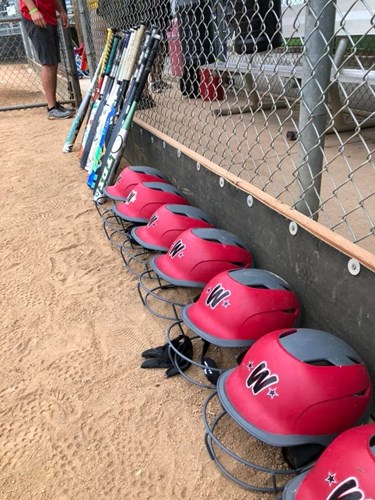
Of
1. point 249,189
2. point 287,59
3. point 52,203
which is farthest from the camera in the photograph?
point 287,59

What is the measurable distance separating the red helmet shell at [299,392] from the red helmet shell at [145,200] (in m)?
1.37

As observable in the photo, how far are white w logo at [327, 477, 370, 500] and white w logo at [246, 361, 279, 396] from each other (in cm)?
35

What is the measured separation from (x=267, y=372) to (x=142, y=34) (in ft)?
9.34

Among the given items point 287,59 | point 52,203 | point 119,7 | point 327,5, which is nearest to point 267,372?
point 327,5

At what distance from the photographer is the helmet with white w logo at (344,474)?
1037 mm

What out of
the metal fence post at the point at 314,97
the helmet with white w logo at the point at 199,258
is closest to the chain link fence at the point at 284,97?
the metal fence post at the point at 314,97

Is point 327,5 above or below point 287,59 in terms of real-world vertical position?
above

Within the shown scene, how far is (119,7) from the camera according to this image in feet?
14.7

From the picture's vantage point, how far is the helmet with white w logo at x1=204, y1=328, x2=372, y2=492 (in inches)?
51.7

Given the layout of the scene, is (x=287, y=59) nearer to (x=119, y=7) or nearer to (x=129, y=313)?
(x=119, y=7)

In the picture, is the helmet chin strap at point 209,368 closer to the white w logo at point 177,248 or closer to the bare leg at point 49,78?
the white w logo at point 177,248

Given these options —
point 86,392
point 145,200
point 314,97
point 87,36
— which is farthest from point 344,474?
point 87,36

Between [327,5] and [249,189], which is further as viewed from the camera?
[249,189]

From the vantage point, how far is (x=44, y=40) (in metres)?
5.59
